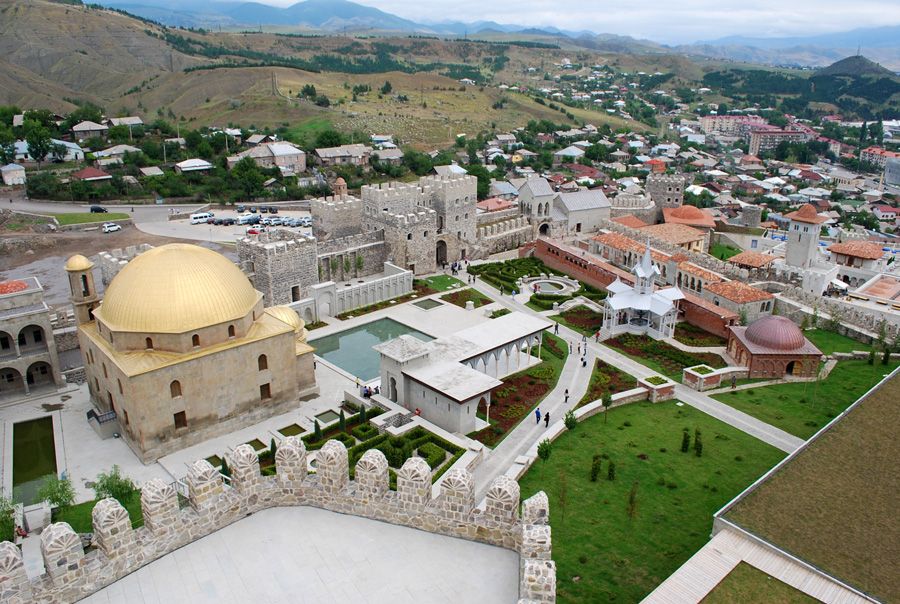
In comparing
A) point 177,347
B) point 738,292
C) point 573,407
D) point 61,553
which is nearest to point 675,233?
point 738,292

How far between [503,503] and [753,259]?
42.7 metres

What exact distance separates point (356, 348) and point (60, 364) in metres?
16.3

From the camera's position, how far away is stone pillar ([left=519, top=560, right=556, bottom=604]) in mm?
10688

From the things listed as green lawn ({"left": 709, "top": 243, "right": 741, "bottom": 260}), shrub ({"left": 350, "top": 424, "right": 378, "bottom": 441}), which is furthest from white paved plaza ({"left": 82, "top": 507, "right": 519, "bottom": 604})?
green lawn ({"left": 709, "top": 243, "right": 741, "bottom": 260})

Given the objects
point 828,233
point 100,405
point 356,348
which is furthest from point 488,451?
point 828,233

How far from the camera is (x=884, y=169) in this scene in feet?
405

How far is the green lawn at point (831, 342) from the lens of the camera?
127 feet

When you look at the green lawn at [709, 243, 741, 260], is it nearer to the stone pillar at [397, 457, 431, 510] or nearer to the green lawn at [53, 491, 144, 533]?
the green lawn at [53, 491, 144, 533]

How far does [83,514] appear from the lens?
2423 centimetres

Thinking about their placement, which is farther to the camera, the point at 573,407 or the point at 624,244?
the point at 624,244

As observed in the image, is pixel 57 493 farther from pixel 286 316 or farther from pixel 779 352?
pixel 779 352

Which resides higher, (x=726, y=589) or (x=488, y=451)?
(x=726, y=589)

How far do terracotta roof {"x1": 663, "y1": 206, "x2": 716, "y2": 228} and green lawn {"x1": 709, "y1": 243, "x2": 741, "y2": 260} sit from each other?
92.0 inches

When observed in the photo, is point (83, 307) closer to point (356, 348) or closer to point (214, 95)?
point (356, 348)
